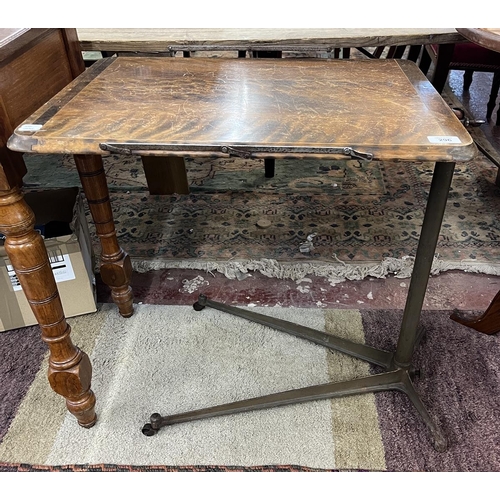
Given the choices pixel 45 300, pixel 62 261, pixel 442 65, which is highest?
pixel 442 65

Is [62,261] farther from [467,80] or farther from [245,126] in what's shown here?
[467,80]

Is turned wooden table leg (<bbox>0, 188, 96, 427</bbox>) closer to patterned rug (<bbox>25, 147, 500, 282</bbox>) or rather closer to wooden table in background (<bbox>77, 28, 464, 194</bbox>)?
patterned rug (<bbox>25, 147, 500, 282</bbox>)

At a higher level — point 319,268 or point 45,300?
point 45,300

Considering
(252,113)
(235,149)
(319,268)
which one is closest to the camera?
(235,149)

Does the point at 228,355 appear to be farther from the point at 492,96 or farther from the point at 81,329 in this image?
the point at 492,96

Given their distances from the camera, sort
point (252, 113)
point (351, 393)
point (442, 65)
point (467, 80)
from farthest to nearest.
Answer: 1. point (467, 80)
2. point (442, 65)
3. point (351, 393)
4. point (252, 113)

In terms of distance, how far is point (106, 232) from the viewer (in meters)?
1.28

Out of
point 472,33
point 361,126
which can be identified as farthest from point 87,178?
point 472,33

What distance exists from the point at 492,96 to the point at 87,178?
93.2 inches

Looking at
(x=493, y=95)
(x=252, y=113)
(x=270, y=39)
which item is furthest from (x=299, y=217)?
(x=493, y=95)

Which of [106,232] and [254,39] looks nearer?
[106,232]

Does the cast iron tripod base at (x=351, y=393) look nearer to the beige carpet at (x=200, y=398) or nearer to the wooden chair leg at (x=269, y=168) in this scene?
the beige carpet at (x=200, y=398)

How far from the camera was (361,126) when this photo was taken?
0.79 m

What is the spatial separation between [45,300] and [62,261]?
386 millimetres
